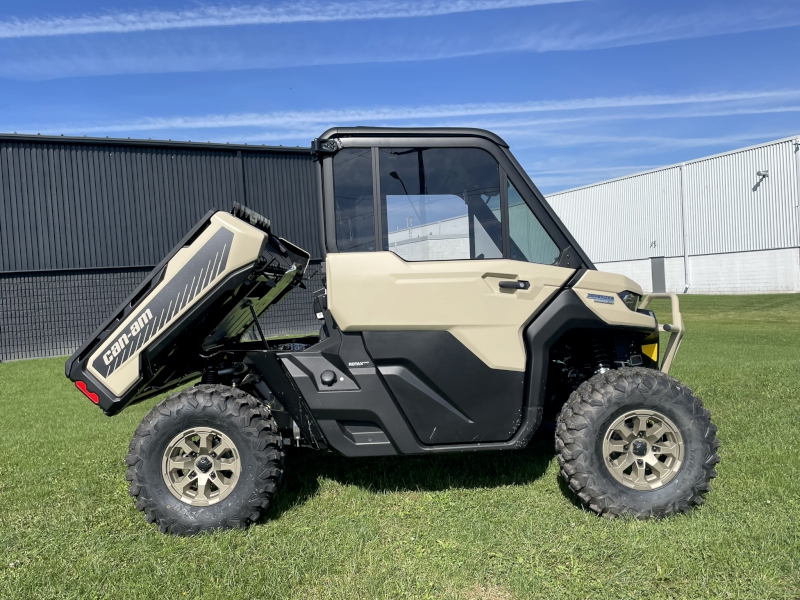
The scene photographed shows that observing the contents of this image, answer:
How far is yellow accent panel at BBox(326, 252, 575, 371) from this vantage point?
418cm

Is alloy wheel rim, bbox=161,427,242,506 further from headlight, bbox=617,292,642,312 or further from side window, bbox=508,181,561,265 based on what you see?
headlight, bbox=617,292,642,312

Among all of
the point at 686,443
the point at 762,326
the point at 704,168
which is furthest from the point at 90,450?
the point at 704,168

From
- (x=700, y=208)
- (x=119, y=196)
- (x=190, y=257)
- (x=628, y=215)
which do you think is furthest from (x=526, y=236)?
(x=628, y=215)

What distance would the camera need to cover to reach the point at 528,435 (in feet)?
14.1

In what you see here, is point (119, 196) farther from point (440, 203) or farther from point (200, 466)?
point (440, 203)

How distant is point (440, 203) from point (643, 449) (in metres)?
2.13

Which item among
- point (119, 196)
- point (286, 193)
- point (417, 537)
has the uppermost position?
point (119, 196)

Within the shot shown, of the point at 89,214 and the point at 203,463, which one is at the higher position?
the point at 89,214

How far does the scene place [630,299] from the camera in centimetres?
455

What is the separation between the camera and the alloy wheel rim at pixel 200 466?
4199mm

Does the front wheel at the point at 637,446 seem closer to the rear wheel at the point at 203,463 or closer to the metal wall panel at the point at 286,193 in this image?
the rear wheel at the point at 203,463

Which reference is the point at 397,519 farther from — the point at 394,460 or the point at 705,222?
the point at 705,222

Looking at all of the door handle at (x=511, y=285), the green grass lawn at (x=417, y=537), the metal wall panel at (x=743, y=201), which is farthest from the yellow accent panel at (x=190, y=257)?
the metal wall panel at (x=743, y=201)

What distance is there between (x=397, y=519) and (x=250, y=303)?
1.91m
